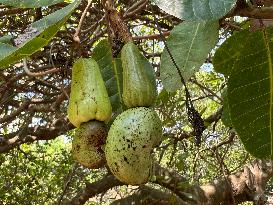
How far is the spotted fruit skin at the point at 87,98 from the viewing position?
1.19 meters

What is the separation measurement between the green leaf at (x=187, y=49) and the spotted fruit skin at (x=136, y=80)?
15 centimetres

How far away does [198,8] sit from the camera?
0.86 metres

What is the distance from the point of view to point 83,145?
1.17m

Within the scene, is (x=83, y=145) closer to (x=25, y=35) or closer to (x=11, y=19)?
(x=25, y=35)

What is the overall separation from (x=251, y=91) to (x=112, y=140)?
44 centimetres

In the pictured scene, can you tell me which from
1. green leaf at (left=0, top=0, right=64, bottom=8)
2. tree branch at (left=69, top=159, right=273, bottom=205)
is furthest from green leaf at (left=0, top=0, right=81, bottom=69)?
tree branch at (left=69, top=159, right=273, bottom=205)

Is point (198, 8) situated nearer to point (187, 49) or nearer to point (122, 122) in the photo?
point (122, 122)

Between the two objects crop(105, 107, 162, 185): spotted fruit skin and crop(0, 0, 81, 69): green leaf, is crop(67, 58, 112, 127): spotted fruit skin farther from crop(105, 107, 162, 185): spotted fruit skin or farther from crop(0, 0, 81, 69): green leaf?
crop(0, 0, 81, 69): green leaf

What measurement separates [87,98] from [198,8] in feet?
1.42

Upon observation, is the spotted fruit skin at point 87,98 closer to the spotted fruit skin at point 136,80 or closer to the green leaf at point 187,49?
the spotted fruit skin at point 136,80

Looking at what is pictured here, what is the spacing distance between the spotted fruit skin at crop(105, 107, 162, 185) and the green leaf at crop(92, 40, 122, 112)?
37cm

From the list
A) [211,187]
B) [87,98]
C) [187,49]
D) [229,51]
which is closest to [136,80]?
[87,98]

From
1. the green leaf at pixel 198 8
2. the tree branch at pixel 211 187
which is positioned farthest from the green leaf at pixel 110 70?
the tree branch at pixel 211 187

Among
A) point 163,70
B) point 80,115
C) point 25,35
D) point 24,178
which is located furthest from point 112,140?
point 24,178
